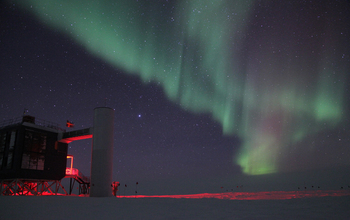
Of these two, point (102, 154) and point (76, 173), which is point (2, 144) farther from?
point (102, 154)

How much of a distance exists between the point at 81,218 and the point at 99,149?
67.8ft

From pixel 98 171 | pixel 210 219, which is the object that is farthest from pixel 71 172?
pixel 210 219

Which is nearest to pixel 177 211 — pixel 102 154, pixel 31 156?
pixel 102 154

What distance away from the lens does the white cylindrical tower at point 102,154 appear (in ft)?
98.4

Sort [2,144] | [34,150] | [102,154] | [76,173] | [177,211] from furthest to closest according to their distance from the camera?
[76,173], [34,150], [2,144], [102,154], [177,211]

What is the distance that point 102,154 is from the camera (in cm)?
3084

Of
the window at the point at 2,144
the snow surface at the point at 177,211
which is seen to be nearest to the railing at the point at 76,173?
the window at the point at 2,144

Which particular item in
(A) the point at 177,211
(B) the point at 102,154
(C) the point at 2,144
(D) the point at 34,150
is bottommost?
(A) the point at 177,211

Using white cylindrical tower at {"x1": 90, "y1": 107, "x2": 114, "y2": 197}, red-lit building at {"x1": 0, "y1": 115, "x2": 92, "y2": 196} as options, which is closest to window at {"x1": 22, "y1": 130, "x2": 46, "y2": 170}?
red-lit building at {"x1": 0, "y1": 115, "x2": 92, "y2": 196}

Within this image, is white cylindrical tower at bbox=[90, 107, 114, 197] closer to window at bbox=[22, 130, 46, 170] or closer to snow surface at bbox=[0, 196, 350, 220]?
window at bbox=[22, 130, 46, 170]

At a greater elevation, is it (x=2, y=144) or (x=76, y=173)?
(x=2, y=144)

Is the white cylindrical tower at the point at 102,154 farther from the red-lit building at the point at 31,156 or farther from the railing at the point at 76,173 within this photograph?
the railing at the point at 76,173

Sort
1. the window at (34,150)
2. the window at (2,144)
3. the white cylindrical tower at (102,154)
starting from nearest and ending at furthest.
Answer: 1. the white cylindrical tower at (102,154)
2. the window at (34,150)
3. the window at (2,144)

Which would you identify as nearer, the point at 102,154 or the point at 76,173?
the point at 102,154
